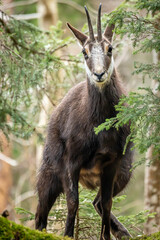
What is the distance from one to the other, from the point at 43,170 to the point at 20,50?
2662 millimetres

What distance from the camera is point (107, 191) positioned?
7.02 meters

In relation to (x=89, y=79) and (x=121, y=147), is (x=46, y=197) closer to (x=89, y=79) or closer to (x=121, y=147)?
(x=121, y=147)

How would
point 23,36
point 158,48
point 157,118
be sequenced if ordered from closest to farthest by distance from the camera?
1. point 157,118
2. point 158,48
3. point 23,36

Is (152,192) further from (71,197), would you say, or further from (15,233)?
(15,233)

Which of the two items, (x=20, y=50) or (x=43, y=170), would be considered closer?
(x=43, y=170)

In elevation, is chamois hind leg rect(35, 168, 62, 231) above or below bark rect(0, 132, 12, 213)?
below

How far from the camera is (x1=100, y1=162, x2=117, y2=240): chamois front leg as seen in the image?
6.80 m

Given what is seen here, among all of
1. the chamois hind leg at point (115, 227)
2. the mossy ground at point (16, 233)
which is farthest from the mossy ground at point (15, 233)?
the chamois hind leg at point (115, 227)

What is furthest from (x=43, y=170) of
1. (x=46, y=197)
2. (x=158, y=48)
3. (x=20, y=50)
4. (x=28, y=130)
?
(x=158, y=48)

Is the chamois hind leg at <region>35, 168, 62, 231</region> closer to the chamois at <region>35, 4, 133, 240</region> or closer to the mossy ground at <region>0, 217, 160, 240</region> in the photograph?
the chamois at <region>35, 4, 133, 240</region>

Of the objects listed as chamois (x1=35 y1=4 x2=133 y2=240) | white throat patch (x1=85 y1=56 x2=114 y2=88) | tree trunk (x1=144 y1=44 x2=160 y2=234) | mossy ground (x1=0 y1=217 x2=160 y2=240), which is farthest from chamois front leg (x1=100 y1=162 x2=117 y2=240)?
mossy ground (x1=0 y1=217 x2=160 y2=240)

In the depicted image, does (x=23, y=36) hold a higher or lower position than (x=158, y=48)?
higher

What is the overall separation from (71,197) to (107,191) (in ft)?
2.16

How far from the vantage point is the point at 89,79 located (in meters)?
6.70
